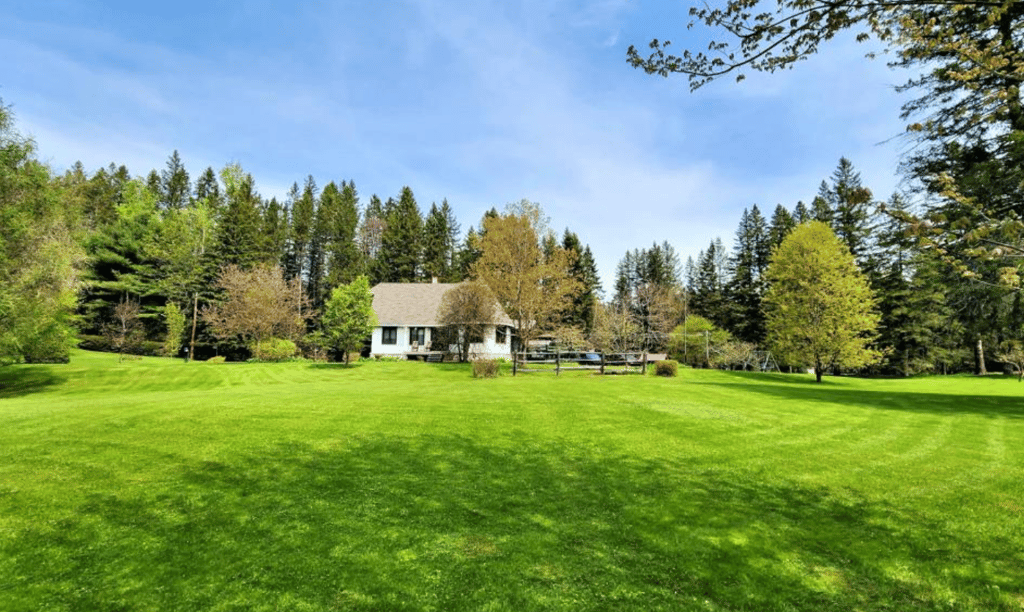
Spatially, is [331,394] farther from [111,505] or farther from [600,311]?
[600,311]

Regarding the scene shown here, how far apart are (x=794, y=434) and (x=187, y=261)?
179 ft

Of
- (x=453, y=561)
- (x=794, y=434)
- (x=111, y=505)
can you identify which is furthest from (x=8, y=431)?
(x=794, y=434)

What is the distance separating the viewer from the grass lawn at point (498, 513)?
12.3ft

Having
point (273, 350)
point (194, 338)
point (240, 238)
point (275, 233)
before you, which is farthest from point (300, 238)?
point (273, 350)

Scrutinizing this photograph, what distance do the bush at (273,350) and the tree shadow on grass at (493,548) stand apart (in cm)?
3508

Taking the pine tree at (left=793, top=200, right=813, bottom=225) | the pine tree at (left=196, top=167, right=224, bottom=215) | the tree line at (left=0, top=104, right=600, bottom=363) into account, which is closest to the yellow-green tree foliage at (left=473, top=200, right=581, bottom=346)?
the tree line at (left=0, top=104, right=600, bottom=363)

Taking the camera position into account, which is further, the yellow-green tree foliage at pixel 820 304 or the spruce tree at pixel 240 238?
the spruce tree at pixel 240 238

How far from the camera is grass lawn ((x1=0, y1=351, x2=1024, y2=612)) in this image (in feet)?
12.3

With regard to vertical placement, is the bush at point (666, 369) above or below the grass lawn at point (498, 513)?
above

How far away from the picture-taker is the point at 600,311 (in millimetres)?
53750

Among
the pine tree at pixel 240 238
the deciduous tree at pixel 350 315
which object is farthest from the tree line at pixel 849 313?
the pine tree at pixel 240 238

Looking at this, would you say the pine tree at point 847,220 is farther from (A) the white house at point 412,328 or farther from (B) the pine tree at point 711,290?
(A) the white house at point 412,328

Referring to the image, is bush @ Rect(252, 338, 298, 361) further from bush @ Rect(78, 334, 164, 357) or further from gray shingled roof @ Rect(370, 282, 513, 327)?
bush @ Rect(78, 334, 164, 357)

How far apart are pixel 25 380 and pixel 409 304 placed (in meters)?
27.6
